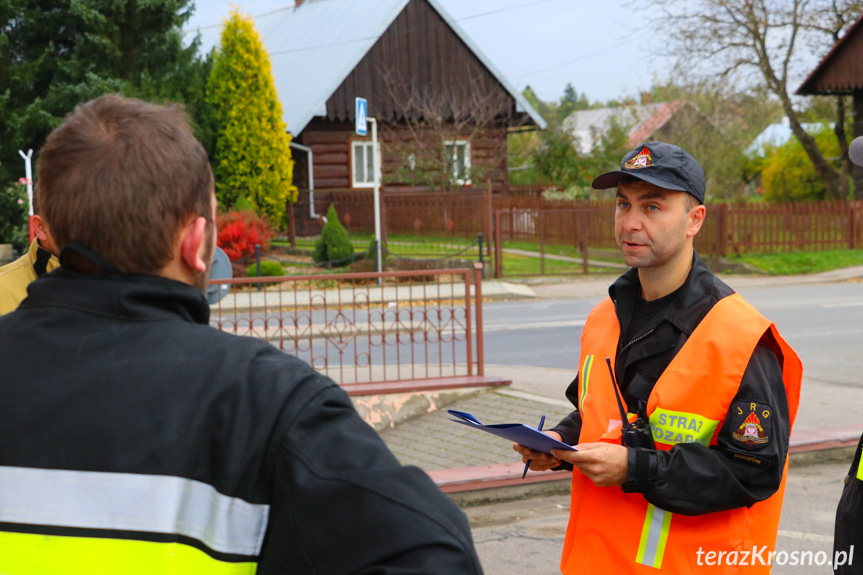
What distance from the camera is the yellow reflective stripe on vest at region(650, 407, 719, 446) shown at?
246 cm

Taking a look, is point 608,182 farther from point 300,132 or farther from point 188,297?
point 300,132

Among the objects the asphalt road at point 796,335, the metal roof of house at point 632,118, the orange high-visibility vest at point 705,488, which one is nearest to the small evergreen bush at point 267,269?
the asphalt road at point 796,335

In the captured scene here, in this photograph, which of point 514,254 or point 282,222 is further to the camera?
point 282,222

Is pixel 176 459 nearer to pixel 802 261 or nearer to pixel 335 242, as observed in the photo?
pixel 335 242

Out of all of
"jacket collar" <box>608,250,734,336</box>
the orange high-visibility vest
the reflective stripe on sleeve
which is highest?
"jacket collar" <box>608,250,734,336</box>

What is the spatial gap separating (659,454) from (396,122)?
2710cm

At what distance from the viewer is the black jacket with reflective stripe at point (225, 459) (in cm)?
120

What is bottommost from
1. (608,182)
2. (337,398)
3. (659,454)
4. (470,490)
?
(470,490)

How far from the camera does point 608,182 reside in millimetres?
2988

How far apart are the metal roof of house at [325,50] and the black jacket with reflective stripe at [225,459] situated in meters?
26.3

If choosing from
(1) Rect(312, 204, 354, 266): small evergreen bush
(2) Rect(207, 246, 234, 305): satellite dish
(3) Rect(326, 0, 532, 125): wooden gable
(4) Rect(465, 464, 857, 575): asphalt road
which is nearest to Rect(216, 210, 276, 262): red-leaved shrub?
(1) Rect(312, 204, 354, 266): small evergreen bush

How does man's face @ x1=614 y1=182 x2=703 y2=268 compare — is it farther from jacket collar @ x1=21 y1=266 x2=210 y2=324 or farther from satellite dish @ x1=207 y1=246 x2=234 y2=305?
satellite dish @ x1=207 y1=246 x2=234 y2=305

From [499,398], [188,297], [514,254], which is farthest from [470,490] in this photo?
[514,254]
